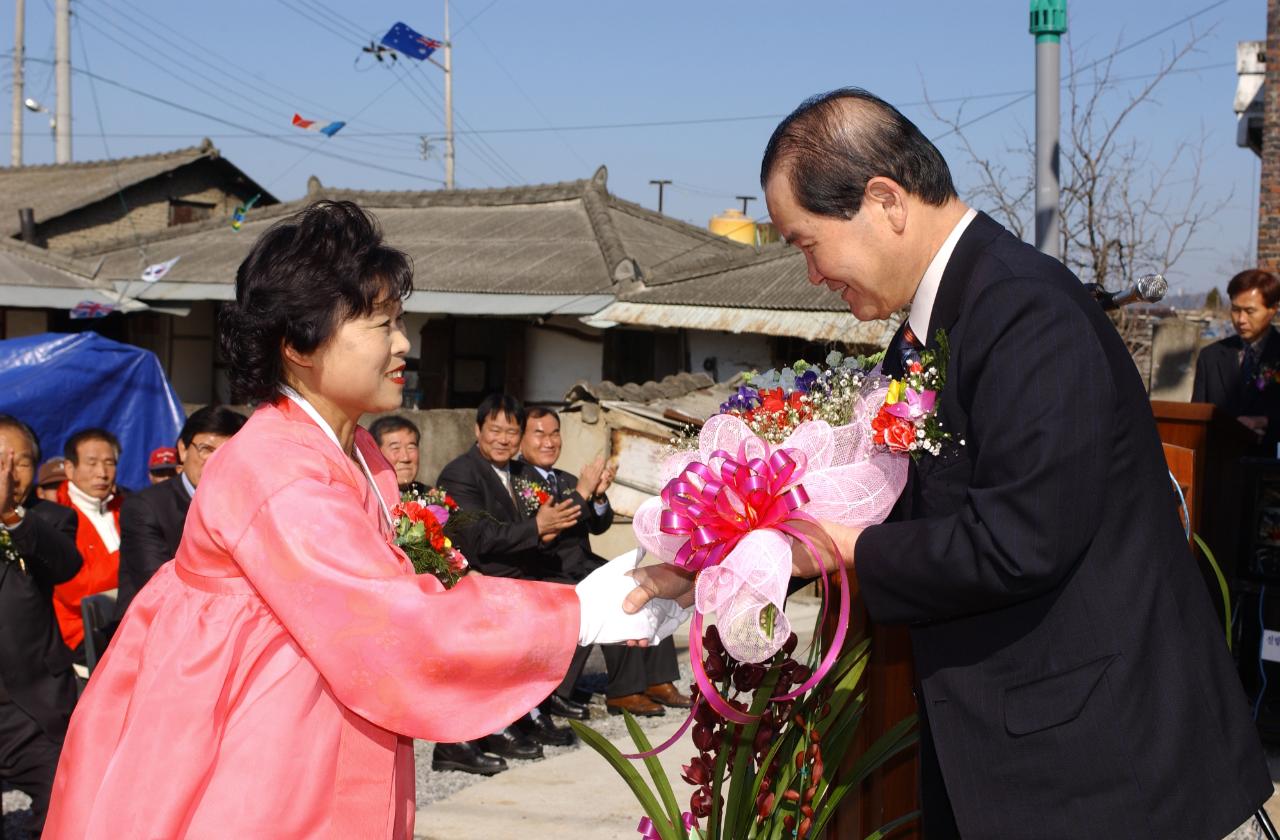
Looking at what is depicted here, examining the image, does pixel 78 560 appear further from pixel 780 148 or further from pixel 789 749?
pixel 780 148

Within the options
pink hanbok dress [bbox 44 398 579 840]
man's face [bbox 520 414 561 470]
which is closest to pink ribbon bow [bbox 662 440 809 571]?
pink hanbok dress [bbox 44 398 579 840]

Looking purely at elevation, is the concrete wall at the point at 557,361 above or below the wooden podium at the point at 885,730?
above

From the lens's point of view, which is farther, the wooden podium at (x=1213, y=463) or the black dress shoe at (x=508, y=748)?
the black dress shoe at (x=508, y=748)

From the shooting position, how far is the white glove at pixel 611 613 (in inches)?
88.0

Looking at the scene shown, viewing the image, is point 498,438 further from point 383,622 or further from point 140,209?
point 140,209

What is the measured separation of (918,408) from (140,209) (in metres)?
24.1

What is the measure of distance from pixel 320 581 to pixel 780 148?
106 centimetres

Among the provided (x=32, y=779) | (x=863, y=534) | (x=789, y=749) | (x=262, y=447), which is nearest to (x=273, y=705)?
(x=262, y=447)

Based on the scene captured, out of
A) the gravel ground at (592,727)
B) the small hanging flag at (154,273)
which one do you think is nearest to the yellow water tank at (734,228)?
the small hanging flag at (154,273)

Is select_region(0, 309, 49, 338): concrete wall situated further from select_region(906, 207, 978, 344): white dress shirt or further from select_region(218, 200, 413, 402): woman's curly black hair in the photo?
select_region(906, 207, 978, 344): white dress shirt

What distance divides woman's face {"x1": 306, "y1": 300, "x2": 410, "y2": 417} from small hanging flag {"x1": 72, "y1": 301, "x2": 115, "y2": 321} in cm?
1591

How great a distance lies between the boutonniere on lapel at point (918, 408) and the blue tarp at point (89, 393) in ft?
30.0

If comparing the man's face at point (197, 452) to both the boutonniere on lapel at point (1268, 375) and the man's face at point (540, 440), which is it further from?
the boutonniere on lapel at point (1268, 375)

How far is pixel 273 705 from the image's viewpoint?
207 cm
